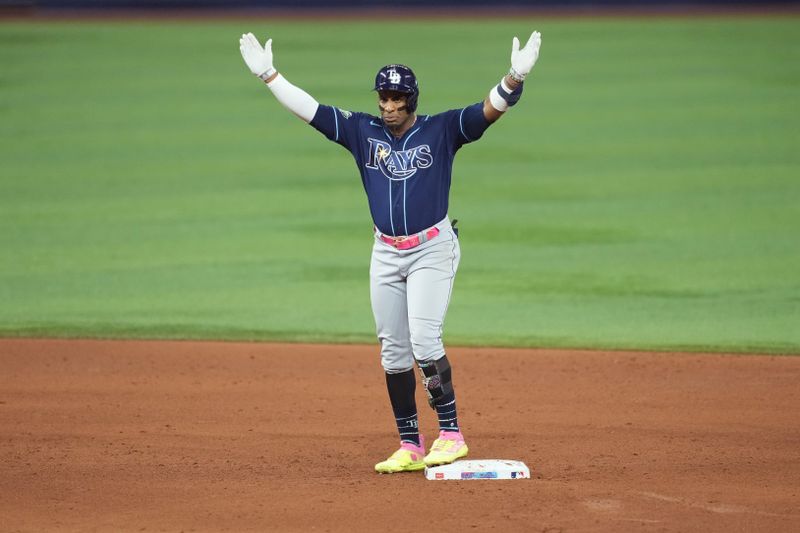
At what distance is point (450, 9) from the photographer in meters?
27.8

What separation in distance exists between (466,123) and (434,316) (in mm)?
939

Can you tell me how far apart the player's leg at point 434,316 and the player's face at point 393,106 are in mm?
599

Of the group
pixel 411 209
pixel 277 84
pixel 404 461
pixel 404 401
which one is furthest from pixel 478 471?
pixel 277 84

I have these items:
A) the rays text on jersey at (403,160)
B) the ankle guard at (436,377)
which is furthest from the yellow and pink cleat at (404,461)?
the rays text on jersey at (403,160)

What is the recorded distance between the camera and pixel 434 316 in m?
5.94

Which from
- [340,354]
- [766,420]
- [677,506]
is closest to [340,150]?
[340,354]

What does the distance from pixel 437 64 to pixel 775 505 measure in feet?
54.0

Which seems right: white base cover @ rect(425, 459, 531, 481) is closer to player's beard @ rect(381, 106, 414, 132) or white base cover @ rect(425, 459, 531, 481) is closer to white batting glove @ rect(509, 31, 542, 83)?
player's beard @ rect(381, 106, 414, 132)

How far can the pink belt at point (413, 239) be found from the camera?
595cm

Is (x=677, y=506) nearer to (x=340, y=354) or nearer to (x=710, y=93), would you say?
(x=340, y=354)

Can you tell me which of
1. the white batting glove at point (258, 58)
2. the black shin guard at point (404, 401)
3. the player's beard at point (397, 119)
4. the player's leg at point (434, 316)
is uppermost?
the white batting glove at point (258, 58)

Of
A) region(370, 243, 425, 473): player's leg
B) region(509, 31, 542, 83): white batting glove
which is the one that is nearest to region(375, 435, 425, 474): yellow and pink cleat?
region(370, 243, 425, 473): player's leg

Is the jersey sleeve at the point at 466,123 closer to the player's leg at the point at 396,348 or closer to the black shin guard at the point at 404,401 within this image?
the player's leg at the point at 396,348

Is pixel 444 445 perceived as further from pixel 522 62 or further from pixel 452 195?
pixel 452 195
